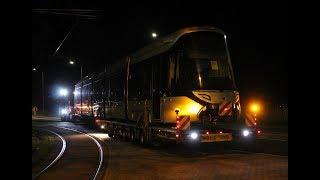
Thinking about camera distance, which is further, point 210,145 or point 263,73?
point 263,73

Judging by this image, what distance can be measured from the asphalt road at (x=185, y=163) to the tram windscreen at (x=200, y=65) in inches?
101

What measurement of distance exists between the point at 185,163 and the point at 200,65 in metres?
3.80

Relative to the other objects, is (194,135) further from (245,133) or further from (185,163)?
(245,133)

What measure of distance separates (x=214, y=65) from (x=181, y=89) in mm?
1521

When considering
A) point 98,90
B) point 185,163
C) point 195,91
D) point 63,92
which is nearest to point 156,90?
point 195,91

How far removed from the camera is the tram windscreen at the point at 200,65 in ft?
60.2

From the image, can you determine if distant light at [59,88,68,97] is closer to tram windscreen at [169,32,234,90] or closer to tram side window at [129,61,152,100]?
tram side window at [129,61,152,100]

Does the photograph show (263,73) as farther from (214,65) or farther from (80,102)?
(214,65)

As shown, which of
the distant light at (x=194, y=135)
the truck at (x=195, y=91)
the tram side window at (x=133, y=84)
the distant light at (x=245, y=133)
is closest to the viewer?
the distant light at (x=194, y=135)

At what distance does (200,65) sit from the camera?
60.6 ft

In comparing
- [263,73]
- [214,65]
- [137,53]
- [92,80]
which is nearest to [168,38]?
[214,65]

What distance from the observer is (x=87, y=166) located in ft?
54.6

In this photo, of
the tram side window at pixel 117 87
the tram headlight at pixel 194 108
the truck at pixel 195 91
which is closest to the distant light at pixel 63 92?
the tram side window at pixel 117 87

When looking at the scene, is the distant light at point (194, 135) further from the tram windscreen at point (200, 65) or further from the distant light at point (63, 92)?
the distant light at point (63, 92)
